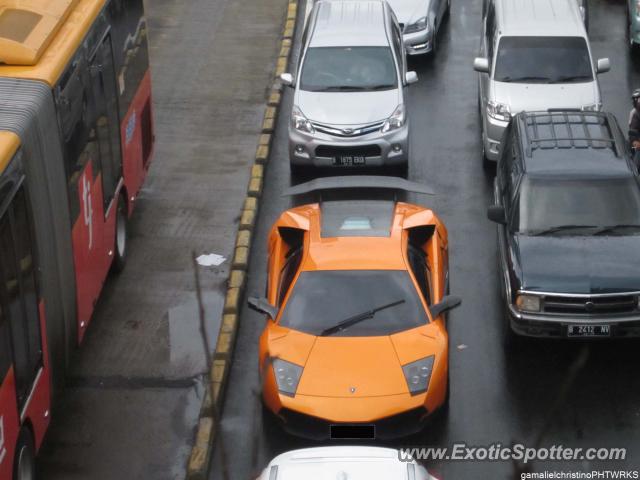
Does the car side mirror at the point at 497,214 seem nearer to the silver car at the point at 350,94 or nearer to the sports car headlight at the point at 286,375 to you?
the sports car headlight at the point at 286,375

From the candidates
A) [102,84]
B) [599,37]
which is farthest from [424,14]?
[102,84]

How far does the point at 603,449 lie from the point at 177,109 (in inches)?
434

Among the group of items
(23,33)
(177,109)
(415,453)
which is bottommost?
Answer: (177,109)

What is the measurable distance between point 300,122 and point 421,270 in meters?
5.36

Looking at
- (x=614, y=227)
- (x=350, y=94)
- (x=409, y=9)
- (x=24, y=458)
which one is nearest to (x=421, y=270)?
(x=614, y=227)

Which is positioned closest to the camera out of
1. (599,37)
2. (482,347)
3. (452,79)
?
(482,347)

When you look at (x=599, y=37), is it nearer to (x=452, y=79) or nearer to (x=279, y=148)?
(x=452, y=79)

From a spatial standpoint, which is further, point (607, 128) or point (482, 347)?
point (607, 128)

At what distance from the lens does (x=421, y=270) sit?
501 inches

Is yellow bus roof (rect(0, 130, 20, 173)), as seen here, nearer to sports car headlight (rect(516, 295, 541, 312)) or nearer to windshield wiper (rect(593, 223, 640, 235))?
sports car headlight (rect(516, 295, 541, 312))

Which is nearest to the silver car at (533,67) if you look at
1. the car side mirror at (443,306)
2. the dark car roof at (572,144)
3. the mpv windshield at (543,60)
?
the mpv windshield at (543,60)

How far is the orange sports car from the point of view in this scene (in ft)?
36.2

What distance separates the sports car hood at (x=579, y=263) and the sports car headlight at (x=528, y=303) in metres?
0.10

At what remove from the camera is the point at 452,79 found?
71.5ft
